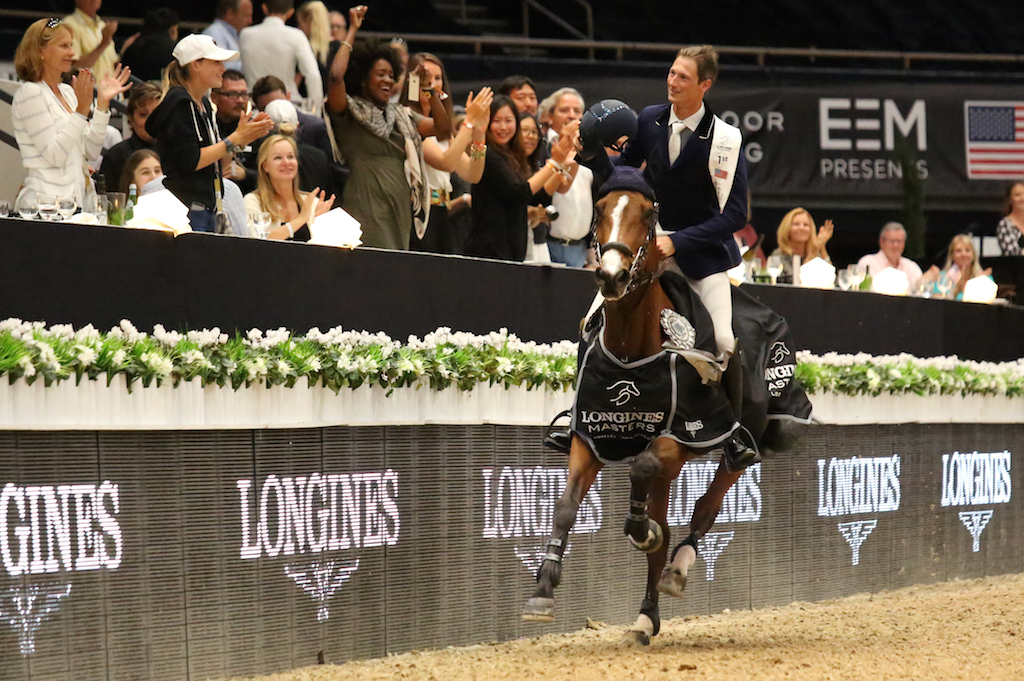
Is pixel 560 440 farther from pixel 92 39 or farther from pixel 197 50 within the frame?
pixel 92 39

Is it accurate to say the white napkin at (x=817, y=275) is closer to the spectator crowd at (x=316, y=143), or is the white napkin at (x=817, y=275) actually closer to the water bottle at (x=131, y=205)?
the spectator crowd at (x=316, y=143)

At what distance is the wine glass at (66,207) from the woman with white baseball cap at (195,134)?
1144mm

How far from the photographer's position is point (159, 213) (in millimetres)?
6340

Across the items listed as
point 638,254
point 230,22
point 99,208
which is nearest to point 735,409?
point 638,254

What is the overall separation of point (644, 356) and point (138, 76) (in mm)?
6575

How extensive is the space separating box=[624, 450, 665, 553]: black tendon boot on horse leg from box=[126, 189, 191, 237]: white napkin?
94.2 inches

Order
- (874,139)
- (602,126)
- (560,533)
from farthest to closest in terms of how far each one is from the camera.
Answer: (874,139) → (602,126) → (560,533)

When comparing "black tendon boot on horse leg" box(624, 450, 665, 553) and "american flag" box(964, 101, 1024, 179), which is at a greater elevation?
"american flag" box(964, 101, 1024, 179)

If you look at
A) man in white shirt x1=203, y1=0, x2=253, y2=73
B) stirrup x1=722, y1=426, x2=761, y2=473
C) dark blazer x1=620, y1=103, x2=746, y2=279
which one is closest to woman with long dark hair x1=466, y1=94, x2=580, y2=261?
dark blazer x1=620, y1=103, x2=746, y2=279

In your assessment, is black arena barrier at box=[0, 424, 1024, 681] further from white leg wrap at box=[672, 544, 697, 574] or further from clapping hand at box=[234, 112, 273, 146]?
clapping hand at box=[234, 112, 273, 146]

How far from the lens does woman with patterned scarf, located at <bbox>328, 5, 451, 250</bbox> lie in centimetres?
839

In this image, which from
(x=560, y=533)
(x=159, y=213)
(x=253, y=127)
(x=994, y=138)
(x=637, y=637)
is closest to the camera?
(x=159, y=213)

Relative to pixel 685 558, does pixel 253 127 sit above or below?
above

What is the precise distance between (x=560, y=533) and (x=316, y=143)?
4.54 metres
